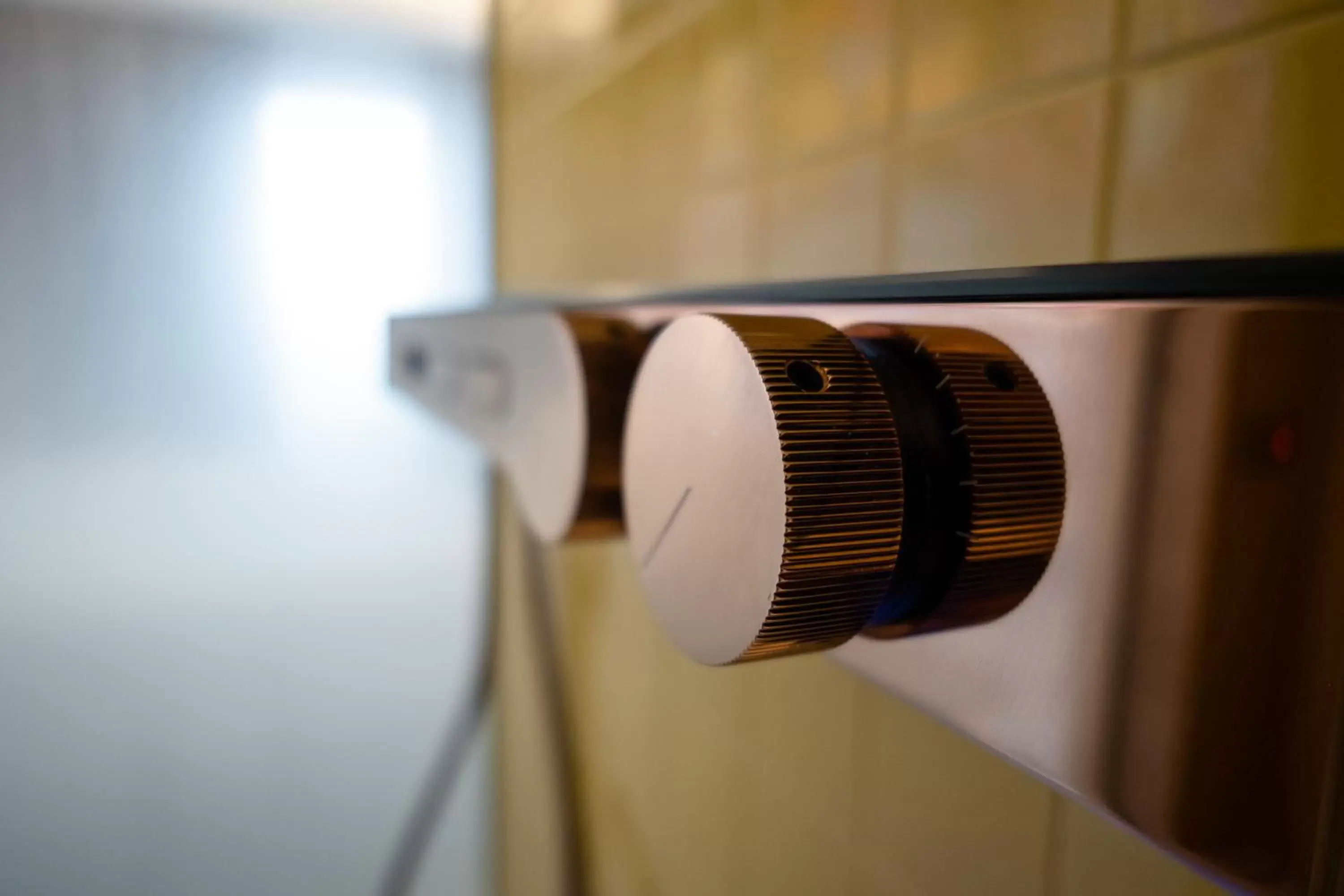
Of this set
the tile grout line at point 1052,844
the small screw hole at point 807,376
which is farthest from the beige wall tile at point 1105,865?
the small screw hole at point 807,376

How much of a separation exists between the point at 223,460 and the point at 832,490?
1.49 feet

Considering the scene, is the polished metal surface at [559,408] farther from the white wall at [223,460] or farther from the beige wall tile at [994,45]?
the white wall at [223,460]

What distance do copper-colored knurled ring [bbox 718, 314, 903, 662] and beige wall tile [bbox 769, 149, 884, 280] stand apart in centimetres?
12

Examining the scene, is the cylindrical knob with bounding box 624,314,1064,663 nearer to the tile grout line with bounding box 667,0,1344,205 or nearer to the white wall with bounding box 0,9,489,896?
the tile grout line with bounding box 667,0,1344,205

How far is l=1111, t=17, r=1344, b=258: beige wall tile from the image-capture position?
13 cm

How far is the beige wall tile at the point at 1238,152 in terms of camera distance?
132mm

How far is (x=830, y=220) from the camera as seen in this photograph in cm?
25

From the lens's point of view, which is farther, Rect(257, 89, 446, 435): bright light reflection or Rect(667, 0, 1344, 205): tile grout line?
Rect(257, 89, 446, 435): bright light reflection

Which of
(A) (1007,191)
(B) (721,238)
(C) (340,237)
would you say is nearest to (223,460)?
(C) (340,237)

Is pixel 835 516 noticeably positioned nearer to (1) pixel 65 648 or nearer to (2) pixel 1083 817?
(2) pixel 1083 817

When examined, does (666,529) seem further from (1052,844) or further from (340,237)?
(340,237)

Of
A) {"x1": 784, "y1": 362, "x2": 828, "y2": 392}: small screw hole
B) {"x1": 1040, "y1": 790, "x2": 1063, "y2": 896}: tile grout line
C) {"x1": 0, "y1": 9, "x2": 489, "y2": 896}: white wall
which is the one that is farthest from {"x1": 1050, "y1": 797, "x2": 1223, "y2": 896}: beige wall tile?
Answer: {"x1": 0, "y1": 9, "x2": 489, "y2": 896}: white wall

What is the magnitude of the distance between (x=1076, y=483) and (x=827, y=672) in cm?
15

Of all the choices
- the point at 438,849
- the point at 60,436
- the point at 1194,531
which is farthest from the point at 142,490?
the point at 1194,531
